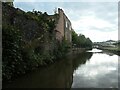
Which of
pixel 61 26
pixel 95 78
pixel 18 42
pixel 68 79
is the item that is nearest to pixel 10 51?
pixel 18 42

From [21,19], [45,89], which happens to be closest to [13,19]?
[21,19]

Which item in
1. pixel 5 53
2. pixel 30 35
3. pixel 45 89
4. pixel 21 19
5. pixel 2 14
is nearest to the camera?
pixel 45 89

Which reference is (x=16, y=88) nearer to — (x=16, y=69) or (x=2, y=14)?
(x=16, y=69)

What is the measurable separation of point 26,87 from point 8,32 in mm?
3650

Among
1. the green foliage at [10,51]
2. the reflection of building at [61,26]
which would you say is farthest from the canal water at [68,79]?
the reflection of building at [61,26]

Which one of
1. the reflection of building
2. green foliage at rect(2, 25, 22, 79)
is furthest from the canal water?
the reflection of building

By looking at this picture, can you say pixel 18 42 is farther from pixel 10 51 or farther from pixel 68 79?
pixel 68 79

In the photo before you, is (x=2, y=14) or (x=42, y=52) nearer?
(x=2, y=14)

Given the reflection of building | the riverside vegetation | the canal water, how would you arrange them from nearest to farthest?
the canal water
the riverside vegetation
the reflection of building

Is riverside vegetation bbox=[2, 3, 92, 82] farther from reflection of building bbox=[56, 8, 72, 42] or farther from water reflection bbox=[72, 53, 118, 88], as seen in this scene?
reflection of building bbox=[56, 8, 72, 42]

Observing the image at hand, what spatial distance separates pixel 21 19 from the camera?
1534 cm

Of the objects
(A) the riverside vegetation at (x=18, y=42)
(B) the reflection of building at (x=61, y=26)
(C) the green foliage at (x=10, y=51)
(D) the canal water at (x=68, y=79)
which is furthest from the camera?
(B) the reflection of building at (x=61, y=26)

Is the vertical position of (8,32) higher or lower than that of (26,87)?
higher

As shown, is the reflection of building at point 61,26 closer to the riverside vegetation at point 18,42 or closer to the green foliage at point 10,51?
the riverside vegetation at point 18,42
